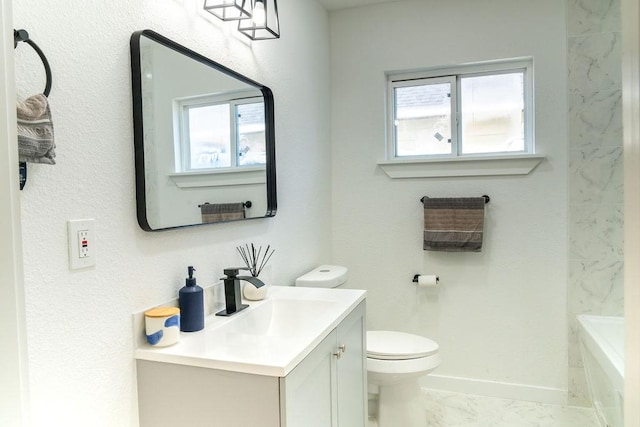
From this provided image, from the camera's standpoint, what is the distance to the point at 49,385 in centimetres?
95

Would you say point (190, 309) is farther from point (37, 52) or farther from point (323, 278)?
point (323, 278)

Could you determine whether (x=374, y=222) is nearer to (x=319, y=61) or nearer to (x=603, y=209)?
(x=319, y=61)

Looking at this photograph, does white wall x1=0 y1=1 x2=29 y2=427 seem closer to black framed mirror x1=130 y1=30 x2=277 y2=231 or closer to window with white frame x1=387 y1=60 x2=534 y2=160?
black framed mirror x1=130 y1=30 x2=277 y2=231

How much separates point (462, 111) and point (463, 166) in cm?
39

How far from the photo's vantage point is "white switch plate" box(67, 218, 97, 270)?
1.00 metres

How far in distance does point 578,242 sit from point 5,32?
2701 millimetres

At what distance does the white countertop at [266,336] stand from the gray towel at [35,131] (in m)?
0.60

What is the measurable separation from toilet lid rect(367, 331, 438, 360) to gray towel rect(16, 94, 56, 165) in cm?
168

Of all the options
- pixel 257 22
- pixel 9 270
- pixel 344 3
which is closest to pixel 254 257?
pixel 257 22

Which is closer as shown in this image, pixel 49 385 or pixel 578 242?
pixel 49 385

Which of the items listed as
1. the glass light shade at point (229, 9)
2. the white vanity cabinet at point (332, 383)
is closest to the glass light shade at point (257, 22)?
the glass light shade at point (229, 9)

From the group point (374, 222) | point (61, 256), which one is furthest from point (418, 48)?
point (61, 256)

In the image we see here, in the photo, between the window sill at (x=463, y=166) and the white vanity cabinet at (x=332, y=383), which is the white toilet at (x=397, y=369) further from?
the window sill at (x=463, y=166)

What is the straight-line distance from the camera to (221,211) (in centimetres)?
163
